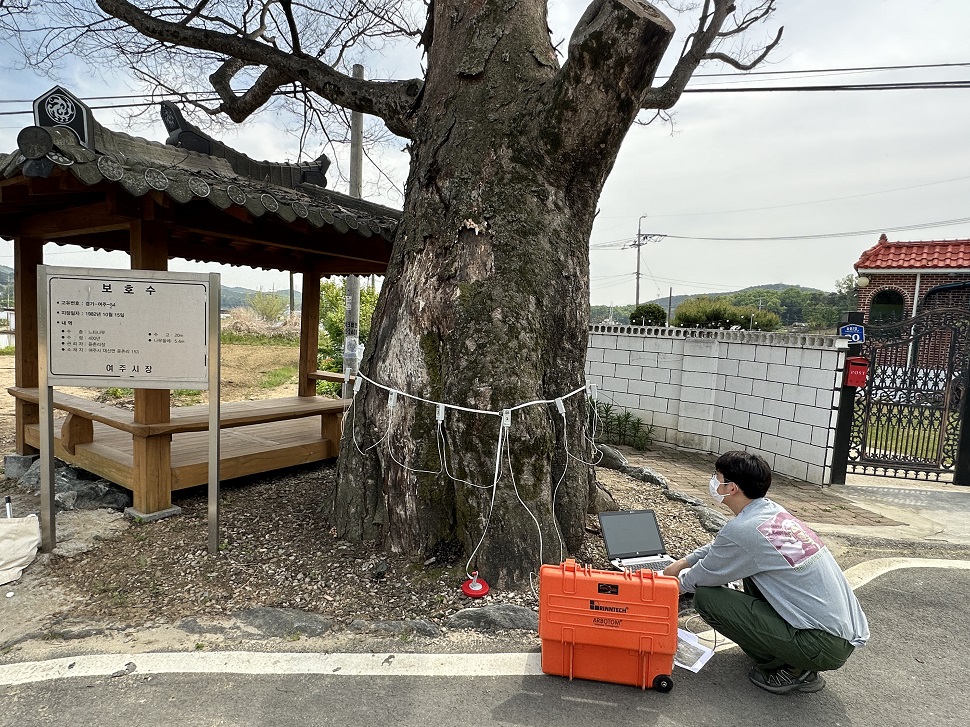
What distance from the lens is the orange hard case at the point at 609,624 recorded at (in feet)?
8.83

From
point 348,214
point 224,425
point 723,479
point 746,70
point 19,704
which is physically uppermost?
point 746,70

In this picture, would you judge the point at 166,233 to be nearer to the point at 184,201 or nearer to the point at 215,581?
the point at 184,201

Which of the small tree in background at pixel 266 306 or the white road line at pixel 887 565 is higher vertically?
the small tree in background at pixel 266 306

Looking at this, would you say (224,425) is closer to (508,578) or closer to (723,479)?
(508,578)

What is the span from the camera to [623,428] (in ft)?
30.3

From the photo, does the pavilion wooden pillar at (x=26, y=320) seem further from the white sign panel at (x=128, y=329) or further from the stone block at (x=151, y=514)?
the white sign panel at (x=128, y=329)

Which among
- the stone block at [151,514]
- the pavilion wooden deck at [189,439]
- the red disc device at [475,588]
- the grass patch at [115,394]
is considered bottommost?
the grass patch at [115,394]

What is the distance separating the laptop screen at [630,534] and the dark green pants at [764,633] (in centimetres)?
88

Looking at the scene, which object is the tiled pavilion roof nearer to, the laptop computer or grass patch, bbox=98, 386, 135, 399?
the laptop computer

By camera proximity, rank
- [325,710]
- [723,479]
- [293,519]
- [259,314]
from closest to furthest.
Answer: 1. [325,710]
2. [723,479]
3. [293,519]
4. [259,314]

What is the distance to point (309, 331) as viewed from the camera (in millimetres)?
7875

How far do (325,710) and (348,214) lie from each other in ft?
12.9

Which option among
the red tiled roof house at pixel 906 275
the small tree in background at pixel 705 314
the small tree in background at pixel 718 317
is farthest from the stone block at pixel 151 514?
the red tiled roof house at pixel 906 275

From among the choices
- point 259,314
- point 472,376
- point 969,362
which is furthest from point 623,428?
point 259,314
